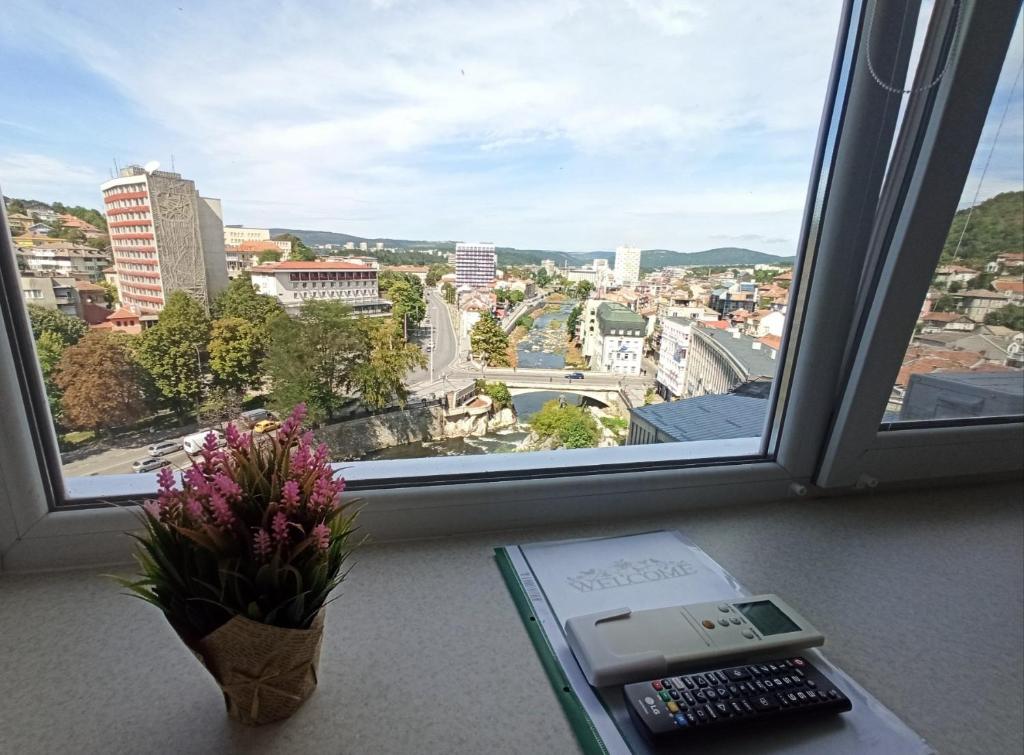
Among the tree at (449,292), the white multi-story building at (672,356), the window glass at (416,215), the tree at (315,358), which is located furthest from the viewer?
the white multi-story building at (672,356)

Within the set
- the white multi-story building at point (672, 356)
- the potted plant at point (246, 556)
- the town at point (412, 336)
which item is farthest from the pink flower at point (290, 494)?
the white multi-story building at point (672, 356)

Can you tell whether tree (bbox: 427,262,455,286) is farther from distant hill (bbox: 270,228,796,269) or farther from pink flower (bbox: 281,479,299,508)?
pink flower (bbox: 281,479,299,508)

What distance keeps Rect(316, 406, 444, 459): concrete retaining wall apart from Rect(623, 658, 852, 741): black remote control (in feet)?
1.66

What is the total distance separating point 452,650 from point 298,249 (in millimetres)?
595

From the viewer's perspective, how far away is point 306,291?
740 millimetres

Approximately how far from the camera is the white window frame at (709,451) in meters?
0.64

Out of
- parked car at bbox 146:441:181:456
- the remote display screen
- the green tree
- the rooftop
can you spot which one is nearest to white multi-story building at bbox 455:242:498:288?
the green tree

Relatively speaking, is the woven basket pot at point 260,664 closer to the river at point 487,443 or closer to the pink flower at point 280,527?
the pink flower at point 280,527

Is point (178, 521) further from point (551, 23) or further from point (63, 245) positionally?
point (551, 23)

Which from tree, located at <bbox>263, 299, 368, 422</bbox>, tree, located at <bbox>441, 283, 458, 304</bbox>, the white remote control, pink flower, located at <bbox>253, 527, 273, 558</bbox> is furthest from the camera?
tree, located at <bbox>441, 283, 458, 304</bbox>

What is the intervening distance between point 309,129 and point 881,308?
38.3 inches

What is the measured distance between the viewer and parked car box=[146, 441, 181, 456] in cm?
69

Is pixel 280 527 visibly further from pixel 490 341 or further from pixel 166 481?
pixel 490 341

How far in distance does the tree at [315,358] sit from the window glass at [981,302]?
998mm
